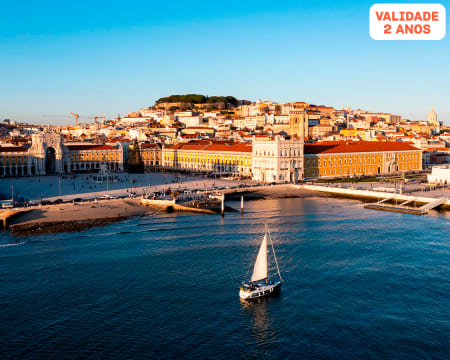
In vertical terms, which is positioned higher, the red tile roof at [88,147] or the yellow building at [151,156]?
the red tile roof at [88,147]

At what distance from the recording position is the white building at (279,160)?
42.2 meters

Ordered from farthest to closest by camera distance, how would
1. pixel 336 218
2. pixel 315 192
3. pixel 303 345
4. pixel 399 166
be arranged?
pixel 399 166 < pixel 315 192 < pixel 336 218 < pixel 303 345

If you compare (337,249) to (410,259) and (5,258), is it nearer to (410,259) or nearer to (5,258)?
(410,259)

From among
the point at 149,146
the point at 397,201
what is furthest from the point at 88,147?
the point at 397,201

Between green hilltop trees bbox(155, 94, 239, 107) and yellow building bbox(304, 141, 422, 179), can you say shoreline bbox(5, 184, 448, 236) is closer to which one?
yellow building bbox(304, 141, 422, 179)

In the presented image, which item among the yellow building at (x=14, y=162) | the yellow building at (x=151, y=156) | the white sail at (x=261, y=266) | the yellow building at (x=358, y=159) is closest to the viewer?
the white sail at (x=261, y=266)

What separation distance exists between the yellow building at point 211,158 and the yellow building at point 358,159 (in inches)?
236

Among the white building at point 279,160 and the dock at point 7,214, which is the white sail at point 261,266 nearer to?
the dock at point 7,214

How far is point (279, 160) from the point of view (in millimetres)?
42219

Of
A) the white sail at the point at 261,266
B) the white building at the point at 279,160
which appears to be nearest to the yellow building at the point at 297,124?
the white building at the point at 279,160

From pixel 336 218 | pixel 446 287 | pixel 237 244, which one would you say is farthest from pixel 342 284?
pixel 336 218

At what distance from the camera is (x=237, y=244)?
69.4ft

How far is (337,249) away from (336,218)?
285 inches

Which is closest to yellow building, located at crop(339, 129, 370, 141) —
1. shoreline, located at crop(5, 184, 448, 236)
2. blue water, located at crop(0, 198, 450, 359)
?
shoreline, located at crop(5, 184, 448, 236)
